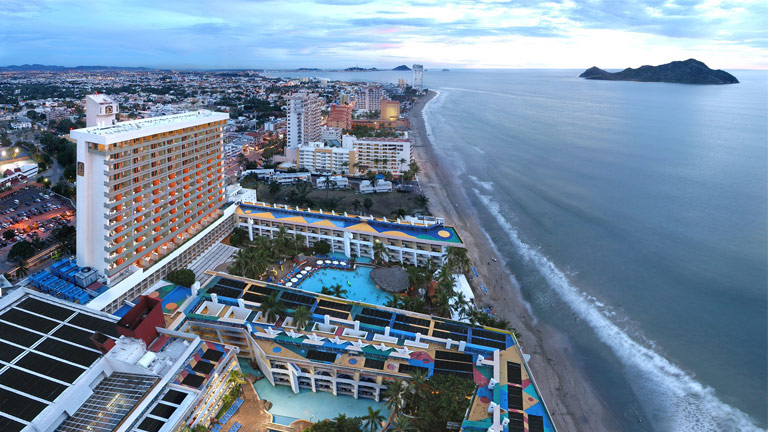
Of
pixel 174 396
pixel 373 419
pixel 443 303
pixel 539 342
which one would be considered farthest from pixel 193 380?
pixel 539 342

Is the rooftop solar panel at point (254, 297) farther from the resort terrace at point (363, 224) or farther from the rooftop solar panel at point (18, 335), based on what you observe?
the resort terrace at point (363, 224)

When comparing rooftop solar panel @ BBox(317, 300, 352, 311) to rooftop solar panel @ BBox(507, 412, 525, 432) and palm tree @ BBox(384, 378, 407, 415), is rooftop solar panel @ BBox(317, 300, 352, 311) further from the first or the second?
rooftop solar panel @ BBox(507, 412, 525, 432)

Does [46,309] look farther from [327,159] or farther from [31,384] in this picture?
[327,159]

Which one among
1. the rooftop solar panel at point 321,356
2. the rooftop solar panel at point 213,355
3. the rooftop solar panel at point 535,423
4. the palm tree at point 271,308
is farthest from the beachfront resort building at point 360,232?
the rooftop solar panel at point 213,355

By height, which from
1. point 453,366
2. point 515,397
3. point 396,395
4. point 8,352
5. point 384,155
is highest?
point 384,155

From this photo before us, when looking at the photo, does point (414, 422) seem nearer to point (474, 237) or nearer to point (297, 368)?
point (297, 368)

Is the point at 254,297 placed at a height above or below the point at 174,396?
above
